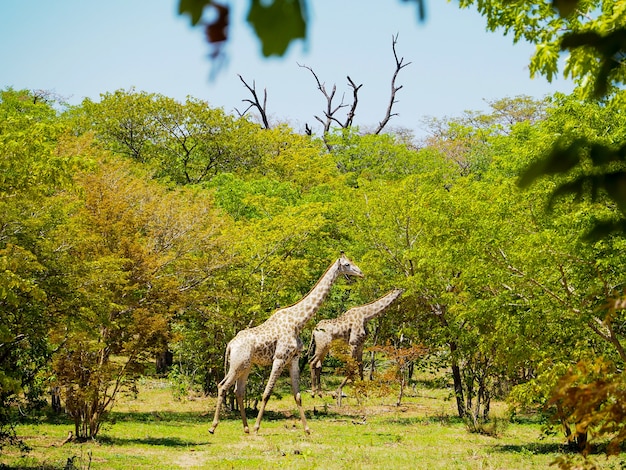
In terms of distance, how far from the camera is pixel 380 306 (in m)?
17.5

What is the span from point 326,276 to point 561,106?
686cm

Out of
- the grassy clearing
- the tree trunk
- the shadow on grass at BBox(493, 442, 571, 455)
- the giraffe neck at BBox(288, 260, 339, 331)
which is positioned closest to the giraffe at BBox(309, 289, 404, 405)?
the grassy clearing

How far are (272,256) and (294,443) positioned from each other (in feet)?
22.0

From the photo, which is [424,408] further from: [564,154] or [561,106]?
[564,154]

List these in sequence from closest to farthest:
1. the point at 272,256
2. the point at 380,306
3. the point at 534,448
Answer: the point at 534,448, the point at 380,306, the point at 272,256

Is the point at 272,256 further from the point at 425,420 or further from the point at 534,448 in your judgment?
the point at 534,448

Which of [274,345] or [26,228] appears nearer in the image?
[26,228]

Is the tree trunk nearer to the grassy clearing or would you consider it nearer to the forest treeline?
the forest treeline

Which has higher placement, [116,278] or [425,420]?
[116,278]

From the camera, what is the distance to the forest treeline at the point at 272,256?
853 cm

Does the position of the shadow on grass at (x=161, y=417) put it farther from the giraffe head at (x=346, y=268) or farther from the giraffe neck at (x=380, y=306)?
the giraffe head at (x=346, y=268)

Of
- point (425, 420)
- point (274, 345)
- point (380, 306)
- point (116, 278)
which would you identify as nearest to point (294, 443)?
point (274, 345)

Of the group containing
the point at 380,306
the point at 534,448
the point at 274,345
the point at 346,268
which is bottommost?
the point at 534,448

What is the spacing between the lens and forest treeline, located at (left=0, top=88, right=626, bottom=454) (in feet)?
28.0
